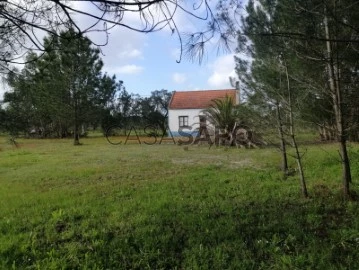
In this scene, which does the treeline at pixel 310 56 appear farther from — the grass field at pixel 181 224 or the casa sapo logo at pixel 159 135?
the casa sapo logo at pixel 159 135

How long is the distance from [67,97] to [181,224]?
21.9m

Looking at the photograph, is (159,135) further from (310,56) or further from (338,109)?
(338,109)

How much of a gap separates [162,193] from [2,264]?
2.99 metres

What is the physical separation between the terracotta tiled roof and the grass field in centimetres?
2220

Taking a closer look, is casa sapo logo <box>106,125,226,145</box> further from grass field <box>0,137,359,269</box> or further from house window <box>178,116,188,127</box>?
grass field <box>0,137,359,269</box>

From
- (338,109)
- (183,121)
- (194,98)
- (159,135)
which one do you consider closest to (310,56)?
(338,109)

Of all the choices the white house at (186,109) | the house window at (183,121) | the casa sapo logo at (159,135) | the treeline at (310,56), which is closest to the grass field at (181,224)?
the treeline at (310,56)

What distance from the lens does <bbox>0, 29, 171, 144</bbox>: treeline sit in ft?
12.3

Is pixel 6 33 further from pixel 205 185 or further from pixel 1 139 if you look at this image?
pixel 205 185

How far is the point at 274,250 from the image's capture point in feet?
12.2

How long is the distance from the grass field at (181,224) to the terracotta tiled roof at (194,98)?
874 inches

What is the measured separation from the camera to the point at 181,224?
4.46m

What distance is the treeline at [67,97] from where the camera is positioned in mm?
3740

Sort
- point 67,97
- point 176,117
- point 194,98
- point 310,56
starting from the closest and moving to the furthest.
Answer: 1. point 310,56
2. point 67,97
3. point 176,117
4. point 194,98
